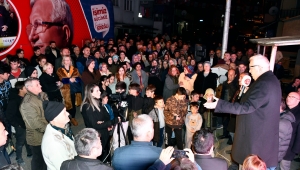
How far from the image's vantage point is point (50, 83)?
5.98 meters

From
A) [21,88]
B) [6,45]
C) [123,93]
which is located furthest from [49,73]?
[6,45]

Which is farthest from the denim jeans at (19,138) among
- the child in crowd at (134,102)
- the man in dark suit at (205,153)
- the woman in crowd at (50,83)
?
the man in dark suit at (205,153)

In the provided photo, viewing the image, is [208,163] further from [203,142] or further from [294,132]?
[294,132]

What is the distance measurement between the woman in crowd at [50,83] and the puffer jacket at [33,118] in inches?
75.5

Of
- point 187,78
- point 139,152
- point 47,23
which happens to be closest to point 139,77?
point 187,78

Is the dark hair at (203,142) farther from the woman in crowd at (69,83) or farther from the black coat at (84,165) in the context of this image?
the woman in crowd at (69,83)

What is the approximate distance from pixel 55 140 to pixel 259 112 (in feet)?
7.69

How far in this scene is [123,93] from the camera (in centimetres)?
483

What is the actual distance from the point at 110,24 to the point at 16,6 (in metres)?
6.39

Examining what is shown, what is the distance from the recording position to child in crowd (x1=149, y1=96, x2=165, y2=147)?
5.17 meters

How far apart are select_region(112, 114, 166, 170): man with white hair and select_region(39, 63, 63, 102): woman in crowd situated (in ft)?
13.2

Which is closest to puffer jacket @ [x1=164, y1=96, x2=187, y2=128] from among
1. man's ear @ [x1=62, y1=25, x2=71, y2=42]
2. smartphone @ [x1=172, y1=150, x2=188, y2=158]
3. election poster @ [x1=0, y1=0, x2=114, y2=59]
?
smartphone @ [x1=172, y1=150, x2=188, y2=158]

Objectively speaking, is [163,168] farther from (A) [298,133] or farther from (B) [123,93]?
(A) [298,133]

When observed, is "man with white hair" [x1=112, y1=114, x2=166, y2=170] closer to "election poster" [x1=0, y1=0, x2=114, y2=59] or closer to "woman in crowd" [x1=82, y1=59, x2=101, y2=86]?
"woman in crowd" [x1=82, y1=59, x2=101, y2=86]
